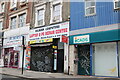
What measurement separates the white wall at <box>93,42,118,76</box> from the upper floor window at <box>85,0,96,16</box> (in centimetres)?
265

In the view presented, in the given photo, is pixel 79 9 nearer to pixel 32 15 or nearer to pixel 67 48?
pixel 67 48

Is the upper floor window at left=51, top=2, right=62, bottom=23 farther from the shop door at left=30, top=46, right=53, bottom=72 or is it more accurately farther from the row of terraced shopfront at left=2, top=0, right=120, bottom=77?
the shop door at left=30, top=46, right=53, bottom=72

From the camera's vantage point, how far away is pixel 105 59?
12023 millimetres

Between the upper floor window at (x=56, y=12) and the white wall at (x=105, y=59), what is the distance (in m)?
5.02

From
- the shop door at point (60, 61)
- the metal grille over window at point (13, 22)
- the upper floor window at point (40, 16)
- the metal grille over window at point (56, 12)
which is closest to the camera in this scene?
the shop door at point (60, 61)

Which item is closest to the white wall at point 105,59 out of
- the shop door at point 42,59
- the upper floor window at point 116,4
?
the upper floor window at point 116,4

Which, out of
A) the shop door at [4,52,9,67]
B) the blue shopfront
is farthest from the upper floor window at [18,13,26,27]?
the blue shopfront

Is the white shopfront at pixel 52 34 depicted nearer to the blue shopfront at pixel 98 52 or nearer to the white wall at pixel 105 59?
the blue shopfront at pixel 98 52

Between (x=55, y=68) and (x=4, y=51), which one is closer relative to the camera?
(x=55, y=68)

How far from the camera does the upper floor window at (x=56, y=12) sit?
15.6 meters

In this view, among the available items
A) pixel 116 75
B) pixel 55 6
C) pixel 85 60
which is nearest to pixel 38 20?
pixel 55 6

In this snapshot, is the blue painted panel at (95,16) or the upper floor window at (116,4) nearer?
the upper floor window at (116,4)

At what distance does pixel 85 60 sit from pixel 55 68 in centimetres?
338

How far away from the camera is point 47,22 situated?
16.5 meters
